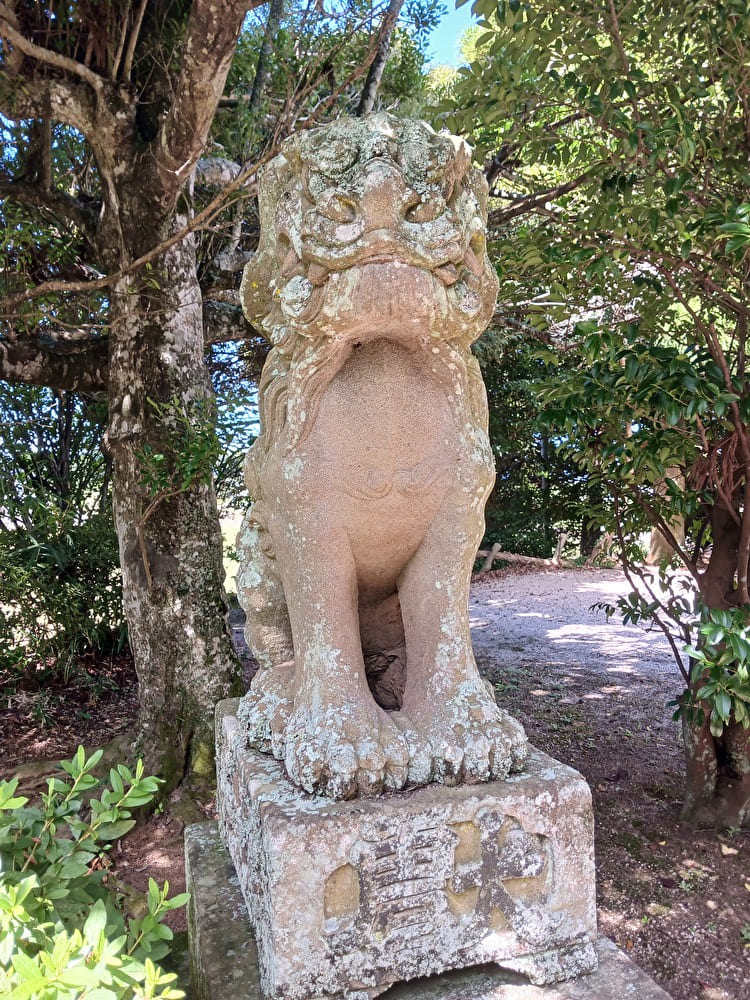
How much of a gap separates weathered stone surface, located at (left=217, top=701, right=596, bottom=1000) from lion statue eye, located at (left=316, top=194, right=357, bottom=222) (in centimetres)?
113

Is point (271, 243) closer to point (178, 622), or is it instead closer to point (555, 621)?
point (178, 622)

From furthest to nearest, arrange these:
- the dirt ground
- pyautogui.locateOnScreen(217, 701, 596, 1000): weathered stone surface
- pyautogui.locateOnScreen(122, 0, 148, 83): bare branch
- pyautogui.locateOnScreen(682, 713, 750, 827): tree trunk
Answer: pyautogui.locateOnScreen(122, 0, 148, 83): bare branch → pyautogui.locateOnScreen(682, 713, 750, 827): tree trunk → the dirt ground → pyautogui.locateOnScreen(217, 701, 596, 1000): weathered stone surface

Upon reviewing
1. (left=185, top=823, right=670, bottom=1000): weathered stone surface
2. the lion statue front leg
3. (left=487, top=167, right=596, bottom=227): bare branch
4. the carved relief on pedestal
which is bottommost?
(left=185, top=823, right=670, bottom=1000): weathered stone surface

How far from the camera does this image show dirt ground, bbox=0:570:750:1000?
2.56 meters

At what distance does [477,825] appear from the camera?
4.67 ft

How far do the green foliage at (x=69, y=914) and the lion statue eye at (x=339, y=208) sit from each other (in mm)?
1084

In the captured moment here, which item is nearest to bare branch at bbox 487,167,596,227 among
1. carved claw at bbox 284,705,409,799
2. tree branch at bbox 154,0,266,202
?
tree branch at bbox 154,0,266,202

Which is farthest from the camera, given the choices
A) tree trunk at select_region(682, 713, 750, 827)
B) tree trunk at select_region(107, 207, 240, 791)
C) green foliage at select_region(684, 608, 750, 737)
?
tree trunk at select_region(107, 207, 240, 791)

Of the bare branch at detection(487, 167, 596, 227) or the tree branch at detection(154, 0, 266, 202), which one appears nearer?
the tree branch at detection(154, 0, 266, 202)

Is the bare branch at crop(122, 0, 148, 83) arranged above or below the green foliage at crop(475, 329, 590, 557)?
above

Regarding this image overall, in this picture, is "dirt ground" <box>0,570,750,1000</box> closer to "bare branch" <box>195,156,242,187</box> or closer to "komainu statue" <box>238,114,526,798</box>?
"komainu statue" <box>238,114,526,798</box>

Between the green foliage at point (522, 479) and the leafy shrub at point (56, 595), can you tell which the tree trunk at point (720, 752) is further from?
the green foliage at point (522, 479)

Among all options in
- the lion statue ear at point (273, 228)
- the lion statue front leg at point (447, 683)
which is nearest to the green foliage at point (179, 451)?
the lion statue ear at point (273, 228)

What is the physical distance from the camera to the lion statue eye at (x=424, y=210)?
144cm
